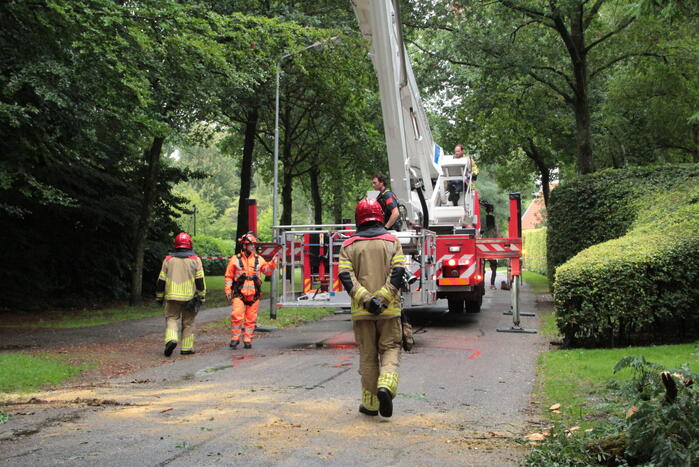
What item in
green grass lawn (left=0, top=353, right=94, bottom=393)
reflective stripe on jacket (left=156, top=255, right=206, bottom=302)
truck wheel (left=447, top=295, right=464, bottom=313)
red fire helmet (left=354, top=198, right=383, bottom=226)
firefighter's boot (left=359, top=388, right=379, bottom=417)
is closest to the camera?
firefighter's boot (left=359, top=388, right=379, bottom=417)

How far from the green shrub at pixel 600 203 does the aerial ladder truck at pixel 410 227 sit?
3.14 metres

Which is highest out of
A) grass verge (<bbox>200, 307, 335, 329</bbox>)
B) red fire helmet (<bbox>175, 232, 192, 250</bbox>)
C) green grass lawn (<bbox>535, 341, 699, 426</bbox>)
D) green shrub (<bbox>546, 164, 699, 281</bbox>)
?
green shrub (<bbox>546, 164, 699, 281</bbox>)

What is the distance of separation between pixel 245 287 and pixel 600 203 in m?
9.21

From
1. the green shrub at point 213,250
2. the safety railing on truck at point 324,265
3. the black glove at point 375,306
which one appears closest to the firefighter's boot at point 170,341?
the safety railing on truck at point 324,265

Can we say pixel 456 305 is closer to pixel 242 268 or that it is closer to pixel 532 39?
pixel 242 268

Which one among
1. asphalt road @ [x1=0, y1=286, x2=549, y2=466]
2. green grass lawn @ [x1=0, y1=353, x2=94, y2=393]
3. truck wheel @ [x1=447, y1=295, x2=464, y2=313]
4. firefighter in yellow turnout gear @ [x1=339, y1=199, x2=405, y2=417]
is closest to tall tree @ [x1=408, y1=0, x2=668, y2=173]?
truck wheel @ [x1=447, y1=295, x2=464, y2=313]

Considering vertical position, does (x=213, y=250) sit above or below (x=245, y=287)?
above

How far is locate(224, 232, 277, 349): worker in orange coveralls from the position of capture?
11.4m

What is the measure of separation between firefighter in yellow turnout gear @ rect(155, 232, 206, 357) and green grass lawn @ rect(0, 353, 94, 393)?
4.40 ft

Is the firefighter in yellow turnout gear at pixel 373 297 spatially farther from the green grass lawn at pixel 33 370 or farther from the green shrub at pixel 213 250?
the green shrub at pixel 213 250

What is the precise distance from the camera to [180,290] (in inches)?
423

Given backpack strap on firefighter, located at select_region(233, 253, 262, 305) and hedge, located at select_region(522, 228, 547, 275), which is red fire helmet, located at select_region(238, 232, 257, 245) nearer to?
backpack strap on firefighter, located at select_region(233, 253, 262, 305)

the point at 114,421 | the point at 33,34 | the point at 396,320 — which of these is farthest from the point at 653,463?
the point at 33,34

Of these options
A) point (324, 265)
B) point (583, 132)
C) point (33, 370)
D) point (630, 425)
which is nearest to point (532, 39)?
point (583, 132)
